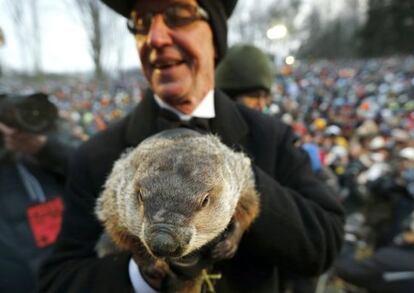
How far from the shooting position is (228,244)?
1367 mm

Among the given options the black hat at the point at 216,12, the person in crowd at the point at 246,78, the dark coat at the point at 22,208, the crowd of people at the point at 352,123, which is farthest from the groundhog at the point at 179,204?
the person in crowd at the point at 246,78

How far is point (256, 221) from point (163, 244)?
589 mm

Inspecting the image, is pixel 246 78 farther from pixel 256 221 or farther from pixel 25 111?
pixel 256 221

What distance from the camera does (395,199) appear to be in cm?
551

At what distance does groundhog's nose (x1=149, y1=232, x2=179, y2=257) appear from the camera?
1036 millimetres

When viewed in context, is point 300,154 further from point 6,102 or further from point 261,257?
point 6,102

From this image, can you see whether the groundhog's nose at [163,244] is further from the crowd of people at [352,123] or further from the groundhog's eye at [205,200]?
the crowd of people at [352,123]

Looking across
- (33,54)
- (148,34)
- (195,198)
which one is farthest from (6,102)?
(33,54)

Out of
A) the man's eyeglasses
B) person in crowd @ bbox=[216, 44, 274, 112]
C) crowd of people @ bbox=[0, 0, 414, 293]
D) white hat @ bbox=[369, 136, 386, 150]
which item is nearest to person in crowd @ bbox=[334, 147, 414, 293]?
crowd of people @ bbox=[0, 0, 414, 293]

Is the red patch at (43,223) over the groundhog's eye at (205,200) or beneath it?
beneath

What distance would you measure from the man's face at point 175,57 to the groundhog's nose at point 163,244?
29.7 inches

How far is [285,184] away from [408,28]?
4018cm

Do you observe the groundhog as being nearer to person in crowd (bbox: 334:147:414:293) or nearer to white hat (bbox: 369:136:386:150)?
person in crowd (bbox: 334:147:414:293)

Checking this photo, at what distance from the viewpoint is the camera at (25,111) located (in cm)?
269
